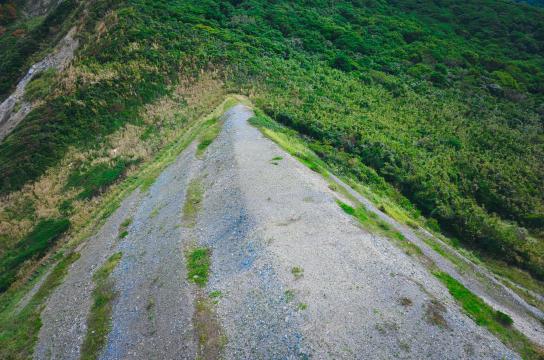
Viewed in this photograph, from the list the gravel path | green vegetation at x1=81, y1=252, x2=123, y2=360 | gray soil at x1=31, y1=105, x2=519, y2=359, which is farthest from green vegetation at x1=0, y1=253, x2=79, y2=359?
green vegetation at x1=81, y1=252, x2=123, y2=360

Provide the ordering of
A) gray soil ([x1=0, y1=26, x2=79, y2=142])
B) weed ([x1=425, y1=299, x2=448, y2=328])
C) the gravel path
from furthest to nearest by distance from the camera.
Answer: gray soil ([x1=0, y1=26, x2=79, y2=142])
the gravel path
weed ([x1=425, y1=299, x2=448, y2=328])

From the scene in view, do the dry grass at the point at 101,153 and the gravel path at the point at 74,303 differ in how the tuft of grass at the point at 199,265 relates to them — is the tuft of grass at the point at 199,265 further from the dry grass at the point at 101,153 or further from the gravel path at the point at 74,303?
the dry grass at the point at 101,153

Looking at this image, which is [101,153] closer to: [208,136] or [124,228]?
[208,136]

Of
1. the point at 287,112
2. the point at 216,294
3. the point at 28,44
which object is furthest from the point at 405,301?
the point at 28,44

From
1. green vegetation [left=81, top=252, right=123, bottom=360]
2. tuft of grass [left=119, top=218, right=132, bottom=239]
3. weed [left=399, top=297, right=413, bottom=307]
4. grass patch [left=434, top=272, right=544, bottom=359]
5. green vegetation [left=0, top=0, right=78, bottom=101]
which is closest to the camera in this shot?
grass patch [left=434, top=272, right=544, bottom=359]

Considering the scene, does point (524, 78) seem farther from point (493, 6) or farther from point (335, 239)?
point (335, 239)

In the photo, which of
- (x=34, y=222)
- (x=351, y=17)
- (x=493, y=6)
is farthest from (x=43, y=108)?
(x=493, y=6)

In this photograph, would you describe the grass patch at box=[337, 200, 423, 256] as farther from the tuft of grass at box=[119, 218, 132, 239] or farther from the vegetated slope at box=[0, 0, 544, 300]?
the tuft of grass at box=[119, 218, 132, 239]
